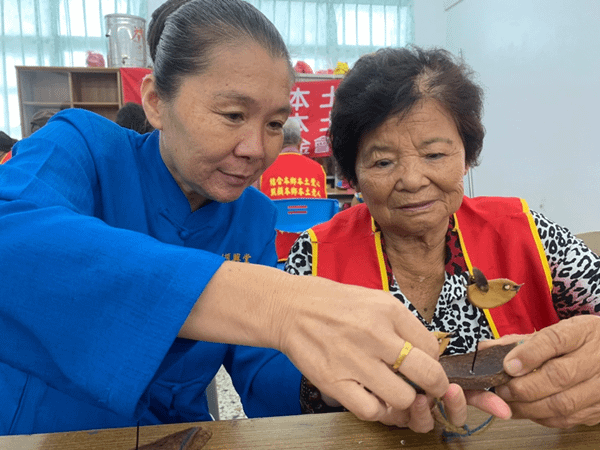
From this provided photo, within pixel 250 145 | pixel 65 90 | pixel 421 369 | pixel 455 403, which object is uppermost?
pixel 65 90

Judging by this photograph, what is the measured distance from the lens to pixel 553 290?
1293 mm

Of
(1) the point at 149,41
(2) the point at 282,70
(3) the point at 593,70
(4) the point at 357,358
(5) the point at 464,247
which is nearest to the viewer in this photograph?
(4) the point at 357,358

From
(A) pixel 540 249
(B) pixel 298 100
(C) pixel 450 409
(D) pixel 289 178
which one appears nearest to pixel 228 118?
(C) pixel 450 409

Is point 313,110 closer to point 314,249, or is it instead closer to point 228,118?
point 314,249

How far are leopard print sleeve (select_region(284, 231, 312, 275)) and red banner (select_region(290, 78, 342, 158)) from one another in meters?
4.61

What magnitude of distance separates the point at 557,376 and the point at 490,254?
1.86 feet

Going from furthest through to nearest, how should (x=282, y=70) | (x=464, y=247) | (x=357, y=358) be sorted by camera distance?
(x=464, y=247) < (x=282, y=70) < (x=357, y=358)

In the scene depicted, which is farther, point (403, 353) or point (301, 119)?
point (301, 119)

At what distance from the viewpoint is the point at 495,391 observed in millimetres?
826

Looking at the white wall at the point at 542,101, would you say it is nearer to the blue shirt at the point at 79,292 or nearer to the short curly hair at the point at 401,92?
the short curly hair at the point at 401,92

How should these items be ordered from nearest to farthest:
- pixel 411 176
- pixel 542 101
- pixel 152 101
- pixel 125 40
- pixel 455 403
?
pixel 455 403, pixel 152 101, pixel 411 176, pixel 542 101, pixel 125 40

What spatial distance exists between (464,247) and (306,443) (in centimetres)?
79

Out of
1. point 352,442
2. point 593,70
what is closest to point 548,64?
point 593,70

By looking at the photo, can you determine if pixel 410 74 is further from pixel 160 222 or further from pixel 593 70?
pixel 593 70
